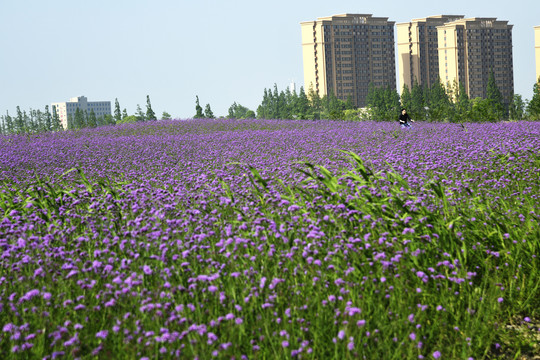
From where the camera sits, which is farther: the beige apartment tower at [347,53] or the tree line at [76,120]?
the beige apartment tower at [347,53]

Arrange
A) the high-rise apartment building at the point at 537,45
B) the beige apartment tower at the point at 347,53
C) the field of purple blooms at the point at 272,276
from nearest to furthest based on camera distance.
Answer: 1. the field of purple blooms at the point at 272,276
2. the beige apartment tower at the point at 347,53
3. the high-rise apartment building at the point at 537,45

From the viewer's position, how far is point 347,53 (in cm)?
14050

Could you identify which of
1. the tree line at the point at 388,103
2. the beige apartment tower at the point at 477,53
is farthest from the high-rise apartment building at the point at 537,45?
the tree line at the point at 388,103

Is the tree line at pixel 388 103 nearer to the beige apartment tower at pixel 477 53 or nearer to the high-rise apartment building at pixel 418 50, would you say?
the beige apartment tower at pixel 477 53

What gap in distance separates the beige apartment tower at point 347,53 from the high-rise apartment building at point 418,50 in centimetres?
Result: 885

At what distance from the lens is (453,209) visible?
20.5 ft

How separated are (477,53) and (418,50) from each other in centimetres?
1496

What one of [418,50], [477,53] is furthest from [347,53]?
[477,53]

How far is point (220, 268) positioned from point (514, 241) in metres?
2.63

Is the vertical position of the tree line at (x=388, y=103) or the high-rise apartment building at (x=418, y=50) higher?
the high-rise apartment building at (x=418, y=50)

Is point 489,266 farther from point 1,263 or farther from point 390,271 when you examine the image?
point 1,263

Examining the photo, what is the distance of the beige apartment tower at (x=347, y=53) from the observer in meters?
138

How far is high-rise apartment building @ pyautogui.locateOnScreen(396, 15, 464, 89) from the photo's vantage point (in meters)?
151

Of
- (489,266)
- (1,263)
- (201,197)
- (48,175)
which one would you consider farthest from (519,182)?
(48,175)
